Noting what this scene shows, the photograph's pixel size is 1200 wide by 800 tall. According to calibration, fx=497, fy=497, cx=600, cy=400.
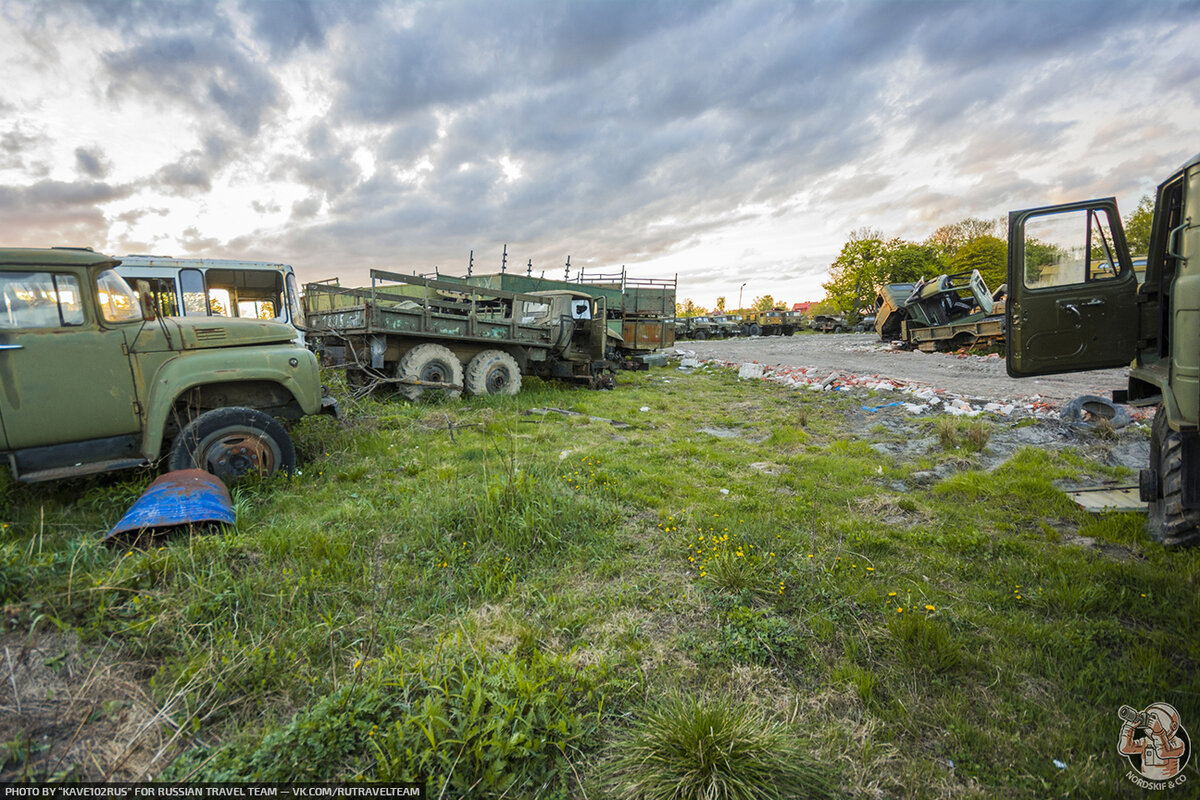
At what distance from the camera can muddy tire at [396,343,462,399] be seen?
28.9 feet

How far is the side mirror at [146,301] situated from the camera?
4.14 m

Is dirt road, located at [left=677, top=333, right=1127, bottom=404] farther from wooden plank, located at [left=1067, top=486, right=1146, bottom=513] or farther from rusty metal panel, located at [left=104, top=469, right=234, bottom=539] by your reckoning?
rusty metal panel, located at [left=104, top=469, right=234, bottom=539]

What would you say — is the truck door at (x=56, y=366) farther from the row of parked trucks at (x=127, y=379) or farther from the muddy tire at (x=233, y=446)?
the muddy tire at (x=233, y=446)

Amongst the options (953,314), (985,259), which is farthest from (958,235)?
(953,314)

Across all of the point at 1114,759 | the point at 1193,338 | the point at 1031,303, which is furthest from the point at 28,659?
the point at 1031,303

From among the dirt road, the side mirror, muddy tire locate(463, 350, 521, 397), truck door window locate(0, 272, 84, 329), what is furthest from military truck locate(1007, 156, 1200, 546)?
muddy tire locate(463, 350, 521, 397)

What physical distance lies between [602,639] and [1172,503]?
3.24 metres

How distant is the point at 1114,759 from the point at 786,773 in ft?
4.11

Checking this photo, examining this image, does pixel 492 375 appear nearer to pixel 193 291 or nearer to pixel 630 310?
pixel 193 291

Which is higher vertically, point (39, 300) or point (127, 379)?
point (39, 300)

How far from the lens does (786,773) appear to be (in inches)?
67.8

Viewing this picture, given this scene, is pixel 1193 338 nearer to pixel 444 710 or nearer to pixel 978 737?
pixel 978 737

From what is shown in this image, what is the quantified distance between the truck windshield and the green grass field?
141cm

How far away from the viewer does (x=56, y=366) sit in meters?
3.75
